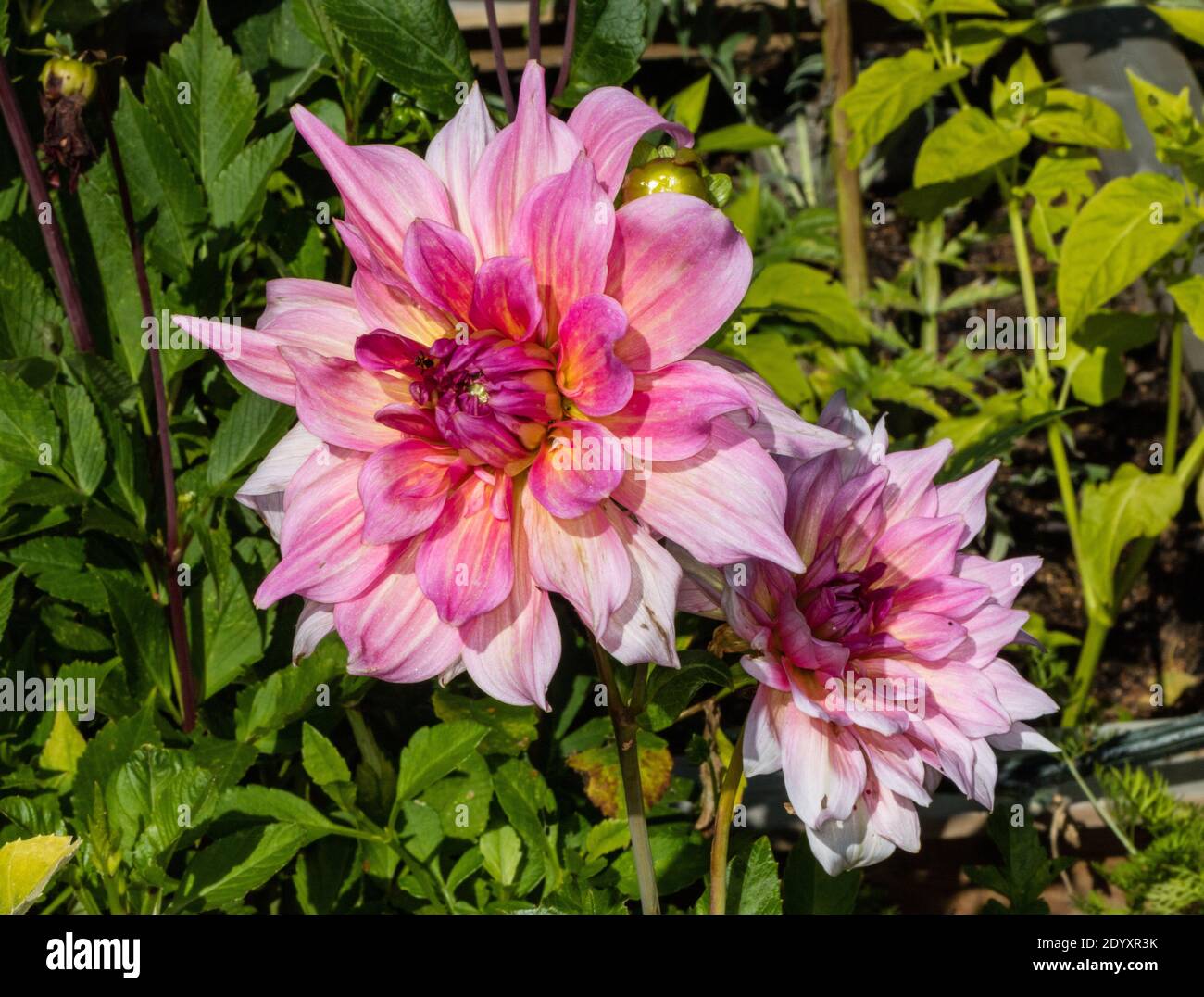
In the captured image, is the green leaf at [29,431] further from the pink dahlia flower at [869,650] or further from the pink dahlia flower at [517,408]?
the pink dahlia flower at [869,650]

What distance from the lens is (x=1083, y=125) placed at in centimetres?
159

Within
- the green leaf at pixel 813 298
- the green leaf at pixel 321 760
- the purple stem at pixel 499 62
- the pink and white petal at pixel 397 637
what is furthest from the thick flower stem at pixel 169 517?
the green leaf at pixel 813 298

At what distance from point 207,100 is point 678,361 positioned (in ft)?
2.45

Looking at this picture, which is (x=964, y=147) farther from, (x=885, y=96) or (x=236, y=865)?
(x=236, y=865)

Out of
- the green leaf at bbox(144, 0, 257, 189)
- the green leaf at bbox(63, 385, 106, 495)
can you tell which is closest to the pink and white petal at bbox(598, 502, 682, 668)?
the green leaf at bbox(63, 385, 106, 495)

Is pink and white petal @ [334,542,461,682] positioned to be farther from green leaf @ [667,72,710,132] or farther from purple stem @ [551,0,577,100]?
green leaf @ [667,72,710,132]

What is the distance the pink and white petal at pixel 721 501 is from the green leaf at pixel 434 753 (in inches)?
16.4

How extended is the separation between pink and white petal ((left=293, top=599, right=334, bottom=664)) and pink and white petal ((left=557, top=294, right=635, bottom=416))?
0.20 meters

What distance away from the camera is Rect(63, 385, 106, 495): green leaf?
41.6 inches

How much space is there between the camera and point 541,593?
670mm

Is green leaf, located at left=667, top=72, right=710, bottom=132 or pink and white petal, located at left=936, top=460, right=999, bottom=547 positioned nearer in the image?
pink and white petal, located at left=936, top=460, right=999, bottom=547

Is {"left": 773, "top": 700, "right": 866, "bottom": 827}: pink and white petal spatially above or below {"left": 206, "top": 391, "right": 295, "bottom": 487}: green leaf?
below
